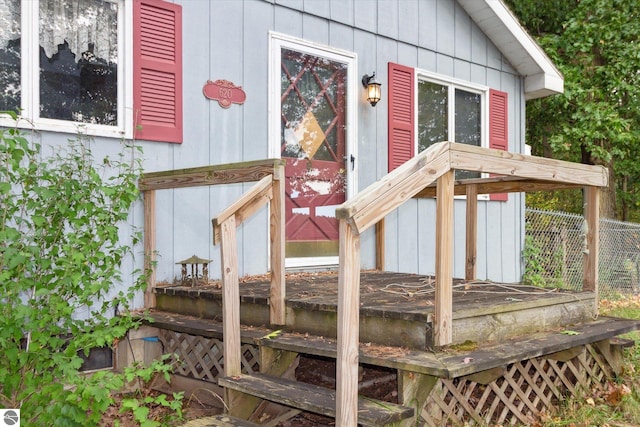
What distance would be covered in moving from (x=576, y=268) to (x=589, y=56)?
374 cm

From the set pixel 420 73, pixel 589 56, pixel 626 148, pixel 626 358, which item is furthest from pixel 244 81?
pixel 626 148

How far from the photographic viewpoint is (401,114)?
20.6ft

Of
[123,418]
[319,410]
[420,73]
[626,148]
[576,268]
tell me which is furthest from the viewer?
[626,148]

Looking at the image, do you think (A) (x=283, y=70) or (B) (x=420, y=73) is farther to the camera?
(B) (x=420, y=73)

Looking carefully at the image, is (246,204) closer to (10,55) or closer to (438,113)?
(10,55)

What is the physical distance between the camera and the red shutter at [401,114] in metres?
6.18

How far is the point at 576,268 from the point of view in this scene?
8.95 meters

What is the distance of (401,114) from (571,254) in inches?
172

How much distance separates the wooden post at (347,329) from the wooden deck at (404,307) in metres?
0.55

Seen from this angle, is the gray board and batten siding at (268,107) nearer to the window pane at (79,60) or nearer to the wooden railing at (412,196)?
the window pane at (79,60)

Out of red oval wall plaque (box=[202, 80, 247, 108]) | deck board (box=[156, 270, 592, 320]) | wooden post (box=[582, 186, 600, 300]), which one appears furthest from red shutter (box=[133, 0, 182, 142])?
wooden post (box=[582, 186, 600, 300])

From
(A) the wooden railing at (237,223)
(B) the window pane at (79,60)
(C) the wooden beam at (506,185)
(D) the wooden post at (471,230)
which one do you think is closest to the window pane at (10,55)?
(B) the window pane at (79,60)

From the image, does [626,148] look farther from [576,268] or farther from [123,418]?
[123,418]

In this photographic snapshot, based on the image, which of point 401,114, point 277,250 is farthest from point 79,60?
point 401,114
